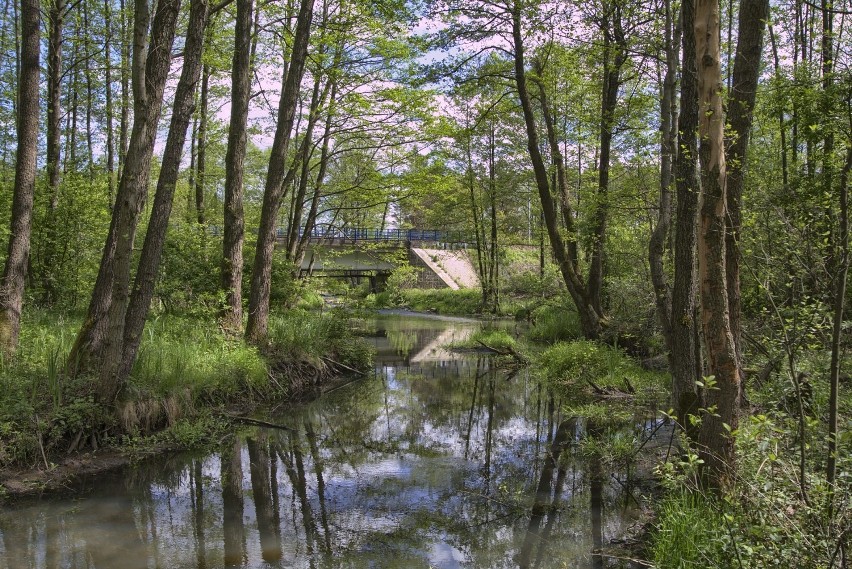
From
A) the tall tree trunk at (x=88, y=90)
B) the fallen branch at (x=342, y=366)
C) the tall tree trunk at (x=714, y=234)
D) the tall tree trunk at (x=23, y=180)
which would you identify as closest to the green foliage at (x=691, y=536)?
the tall tree trunk at (x=714, y=234)

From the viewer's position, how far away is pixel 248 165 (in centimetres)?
2830

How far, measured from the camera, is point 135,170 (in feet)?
23.7

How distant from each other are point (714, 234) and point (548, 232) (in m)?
10.3

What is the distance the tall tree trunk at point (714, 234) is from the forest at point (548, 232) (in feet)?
0.05

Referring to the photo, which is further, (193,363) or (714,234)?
(193,363)

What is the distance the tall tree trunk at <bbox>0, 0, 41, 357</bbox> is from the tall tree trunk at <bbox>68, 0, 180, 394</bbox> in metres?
1.45

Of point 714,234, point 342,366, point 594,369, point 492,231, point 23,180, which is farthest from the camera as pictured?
point 492,231

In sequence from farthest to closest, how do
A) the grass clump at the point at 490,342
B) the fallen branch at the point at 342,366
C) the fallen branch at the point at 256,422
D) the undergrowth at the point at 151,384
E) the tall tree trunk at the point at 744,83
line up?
1. the grass clump at the point at 490,342
2. the fallen branch at the point at 342,366
3. the fallen branch at the point at 256,422
4. the undergrowth at the point at 151,384
5. the tall tree trunk at the point at 744,83

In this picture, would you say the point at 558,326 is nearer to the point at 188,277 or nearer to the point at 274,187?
the point at 274,187

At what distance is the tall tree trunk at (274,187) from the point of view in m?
11.4

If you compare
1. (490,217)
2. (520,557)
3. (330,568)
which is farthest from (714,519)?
(490,217)

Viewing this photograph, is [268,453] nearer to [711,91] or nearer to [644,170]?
[711,91]

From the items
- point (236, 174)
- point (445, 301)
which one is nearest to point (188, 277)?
point (236, 174)

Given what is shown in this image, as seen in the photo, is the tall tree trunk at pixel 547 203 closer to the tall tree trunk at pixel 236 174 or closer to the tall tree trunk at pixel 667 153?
the tall tree trunk at pixel 667 153
